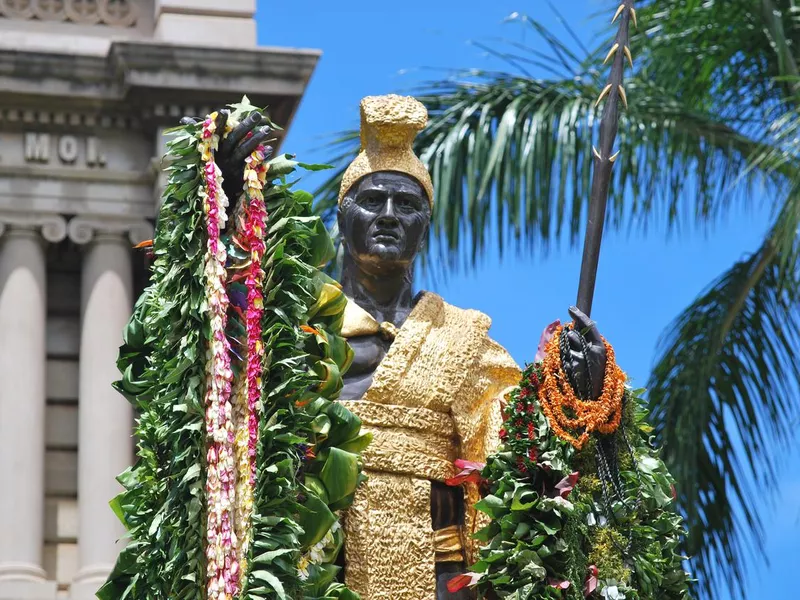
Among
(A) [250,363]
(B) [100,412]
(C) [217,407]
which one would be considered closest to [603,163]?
(A) [250,363]

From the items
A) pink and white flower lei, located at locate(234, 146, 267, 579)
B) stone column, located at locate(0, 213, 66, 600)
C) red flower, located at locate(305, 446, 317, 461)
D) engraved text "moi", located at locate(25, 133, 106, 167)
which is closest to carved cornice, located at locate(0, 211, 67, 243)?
stone column, located at locate(0, 213, 66, 600)

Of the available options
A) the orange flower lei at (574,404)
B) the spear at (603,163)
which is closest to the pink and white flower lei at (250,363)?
the orange flower lei at (574,404)

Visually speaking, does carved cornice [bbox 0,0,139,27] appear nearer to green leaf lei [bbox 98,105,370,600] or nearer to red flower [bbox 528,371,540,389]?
green leaf lei [bbox 98,105,370,600]

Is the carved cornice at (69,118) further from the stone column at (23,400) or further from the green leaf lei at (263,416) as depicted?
the green leaf lei at (263,416)

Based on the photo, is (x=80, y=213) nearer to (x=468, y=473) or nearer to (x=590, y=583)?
(x=468, y=473)

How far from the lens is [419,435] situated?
11.5 m

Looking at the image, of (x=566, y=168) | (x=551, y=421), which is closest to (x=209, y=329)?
(x=551, y=421)

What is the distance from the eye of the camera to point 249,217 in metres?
10.8

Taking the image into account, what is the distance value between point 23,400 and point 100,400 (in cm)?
70

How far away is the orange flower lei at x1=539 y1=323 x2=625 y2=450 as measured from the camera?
11117 mm

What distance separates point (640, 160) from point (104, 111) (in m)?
A: 6.16

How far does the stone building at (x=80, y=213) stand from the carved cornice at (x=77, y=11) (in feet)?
0.04

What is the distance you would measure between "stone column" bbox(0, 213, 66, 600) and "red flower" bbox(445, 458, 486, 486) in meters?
13.2

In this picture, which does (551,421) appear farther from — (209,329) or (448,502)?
(209,329)
